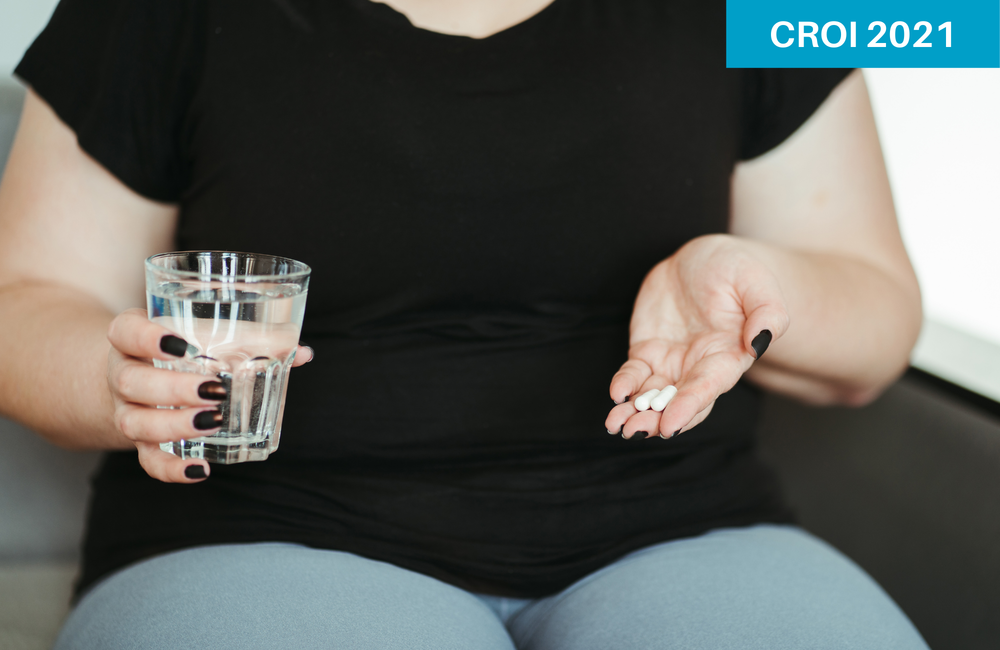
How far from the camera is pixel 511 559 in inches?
27.5

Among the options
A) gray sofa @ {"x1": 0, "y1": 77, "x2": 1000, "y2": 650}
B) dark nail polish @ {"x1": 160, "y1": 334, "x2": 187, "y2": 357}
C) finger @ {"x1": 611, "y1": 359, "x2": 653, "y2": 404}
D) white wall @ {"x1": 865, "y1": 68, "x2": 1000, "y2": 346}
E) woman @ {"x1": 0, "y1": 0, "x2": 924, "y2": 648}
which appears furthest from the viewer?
white wall @ {"x1": 865, "y1": 68, "x2": 1000, "y2": 346}

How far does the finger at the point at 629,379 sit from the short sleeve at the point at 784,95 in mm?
402

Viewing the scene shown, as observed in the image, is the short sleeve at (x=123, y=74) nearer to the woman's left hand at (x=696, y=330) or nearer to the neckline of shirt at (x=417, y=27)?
the neckline of shirt at (x=417, y=27)

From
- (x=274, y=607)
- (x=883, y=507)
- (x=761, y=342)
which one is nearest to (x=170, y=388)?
(x=274, y=607)

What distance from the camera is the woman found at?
0.68 m

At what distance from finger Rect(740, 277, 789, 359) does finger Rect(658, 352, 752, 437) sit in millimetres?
21

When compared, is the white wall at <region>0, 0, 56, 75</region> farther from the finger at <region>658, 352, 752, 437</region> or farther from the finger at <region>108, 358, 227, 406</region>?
the finger at <region>658, 352, 752, 437</region>

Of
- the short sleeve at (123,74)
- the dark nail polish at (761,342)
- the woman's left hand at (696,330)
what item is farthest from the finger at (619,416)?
the short sleeve at (123,74)

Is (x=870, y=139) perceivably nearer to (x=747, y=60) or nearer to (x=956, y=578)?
(x=747, y=60)

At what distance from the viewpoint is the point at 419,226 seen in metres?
0.75

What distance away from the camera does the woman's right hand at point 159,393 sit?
1.58 feet

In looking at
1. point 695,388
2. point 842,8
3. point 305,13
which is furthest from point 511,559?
point 842,8

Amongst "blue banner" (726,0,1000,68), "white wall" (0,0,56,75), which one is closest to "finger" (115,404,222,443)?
"blue banner" (726,0,1000,68)

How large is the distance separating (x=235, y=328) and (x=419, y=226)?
0.89 ft
